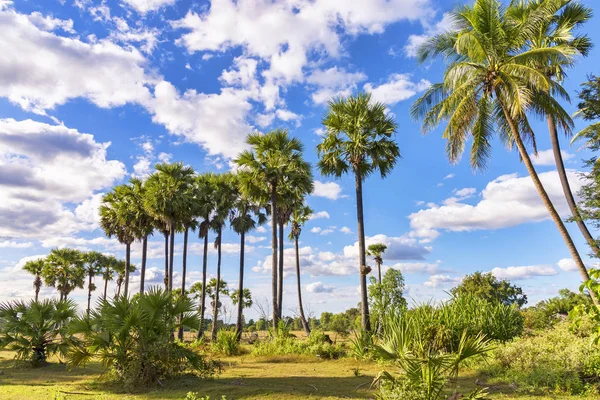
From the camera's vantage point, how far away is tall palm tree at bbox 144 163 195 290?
3062 cm

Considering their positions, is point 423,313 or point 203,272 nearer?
point 423,313

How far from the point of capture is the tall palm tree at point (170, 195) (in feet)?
100

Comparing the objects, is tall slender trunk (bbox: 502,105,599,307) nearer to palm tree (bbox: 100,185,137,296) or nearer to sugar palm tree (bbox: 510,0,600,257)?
sugar palm tree (bbox: 510,0,600,257)

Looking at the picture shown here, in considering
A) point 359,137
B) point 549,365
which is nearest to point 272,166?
point 359,137

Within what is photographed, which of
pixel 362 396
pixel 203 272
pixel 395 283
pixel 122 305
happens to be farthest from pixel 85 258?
pixel 362 396

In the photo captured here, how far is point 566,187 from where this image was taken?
65.2ft

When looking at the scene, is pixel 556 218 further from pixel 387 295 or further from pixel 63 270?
pixel 63 270

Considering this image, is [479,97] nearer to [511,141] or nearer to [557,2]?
[511,141]

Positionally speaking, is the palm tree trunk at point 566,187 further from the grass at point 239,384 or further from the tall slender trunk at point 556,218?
the grass at point 239,384

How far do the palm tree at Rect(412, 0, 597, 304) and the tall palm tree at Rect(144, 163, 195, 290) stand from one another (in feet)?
66.8

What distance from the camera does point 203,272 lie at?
110ft

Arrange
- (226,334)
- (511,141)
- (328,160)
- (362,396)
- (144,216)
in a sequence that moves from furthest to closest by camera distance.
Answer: (144,216) → (328,160) → (511,141) → (226,334) → (362,396)

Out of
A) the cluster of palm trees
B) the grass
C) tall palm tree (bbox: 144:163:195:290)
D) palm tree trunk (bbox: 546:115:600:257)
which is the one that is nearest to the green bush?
the grass

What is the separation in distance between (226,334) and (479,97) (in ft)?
50.6
